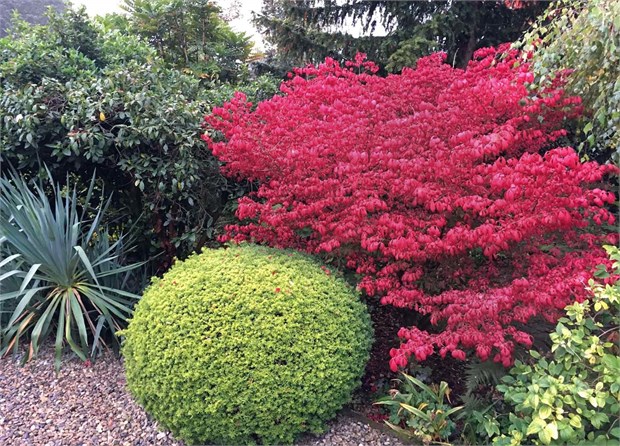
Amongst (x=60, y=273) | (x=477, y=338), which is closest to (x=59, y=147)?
(x=60, y=273)

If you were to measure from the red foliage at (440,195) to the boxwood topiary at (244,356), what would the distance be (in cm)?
44

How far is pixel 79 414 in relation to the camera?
9.91 ft

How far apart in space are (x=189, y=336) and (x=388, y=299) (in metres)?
1.32

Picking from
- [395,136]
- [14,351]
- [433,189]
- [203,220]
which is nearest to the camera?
[433,189]

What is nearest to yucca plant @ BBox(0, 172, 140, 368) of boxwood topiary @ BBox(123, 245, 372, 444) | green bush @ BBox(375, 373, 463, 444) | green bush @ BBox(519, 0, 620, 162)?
boxwood topiary @ BBox(123, 245, 372, 444)

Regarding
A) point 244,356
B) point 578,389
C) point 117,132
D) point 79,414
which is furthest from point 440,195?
point 117,132

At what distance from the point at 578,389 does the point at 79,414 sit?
121 inches

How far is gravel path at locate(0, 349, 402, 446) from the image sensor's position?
282cm

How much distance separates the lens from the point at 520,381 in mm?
2545

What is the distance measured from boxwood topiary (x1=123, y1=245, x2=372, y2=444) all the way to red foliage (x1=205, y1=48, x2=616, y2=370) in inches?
17.3

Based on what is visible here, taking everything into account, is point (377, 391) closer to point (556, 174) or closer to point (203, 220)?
point (556, 174)

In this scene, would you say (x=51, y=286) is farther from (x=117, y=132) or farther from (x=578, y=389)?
(x=578, y=389)

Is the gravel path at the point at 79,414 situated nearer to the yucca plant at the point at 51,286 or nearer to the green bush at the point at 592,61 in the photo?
the yucca plant at the point at 51,286

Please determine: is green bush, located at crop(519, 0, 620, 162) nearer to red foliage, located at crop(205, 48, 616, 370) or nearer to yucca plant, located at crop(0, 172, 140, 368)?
red foliage, located at crop(205, 48, 616, 370)
